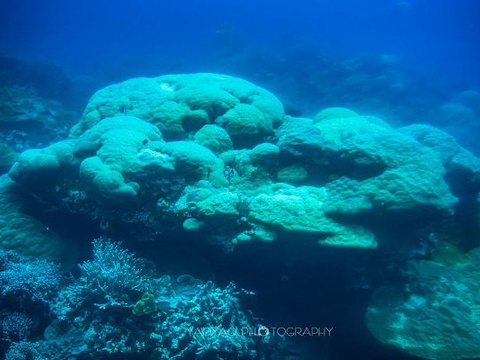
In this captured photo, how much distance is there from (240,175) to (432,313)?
3.29m

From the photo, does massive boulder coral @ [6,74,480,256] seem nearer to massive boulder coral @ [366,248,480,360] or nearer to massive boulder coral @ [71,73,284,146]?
massive boulder coral @ [71,73,284,146]

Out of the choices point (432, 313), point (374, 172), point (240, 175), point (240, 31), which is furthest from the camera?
point (240, 31)

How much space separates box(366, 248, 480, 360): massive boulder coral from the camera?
3896 millimetres

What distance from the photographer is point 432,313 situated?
4297 mm

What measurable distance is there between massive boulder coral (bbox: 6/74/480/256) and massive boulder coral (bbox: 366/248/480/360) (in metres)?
1.07

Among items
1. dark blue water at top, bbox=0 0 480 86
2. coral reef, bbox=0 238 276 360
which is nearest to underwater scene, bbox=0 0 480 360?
coral reef, bbox=0 238 276 360

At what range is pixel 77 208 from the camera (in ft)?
16.9

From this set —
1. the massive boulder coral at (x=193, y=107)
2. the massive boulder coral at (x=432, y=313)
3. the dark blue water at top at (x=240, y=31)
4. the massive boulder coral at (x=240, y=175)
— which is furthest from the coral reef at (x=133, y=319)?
the dark blue water at top at (x=240, y=31)

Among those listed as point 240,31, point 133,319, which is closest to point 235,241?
point 133,319

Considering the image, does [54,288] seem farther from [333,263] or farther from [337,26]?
[337,26]

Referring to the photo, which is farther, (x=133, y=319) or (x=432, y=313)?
(x=432, y=313)

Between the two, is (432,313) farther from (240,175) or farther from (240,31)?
(240,31)

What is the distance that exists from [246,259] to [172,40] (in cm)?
4651

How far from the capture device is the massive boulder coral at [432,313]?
3.90 metres
